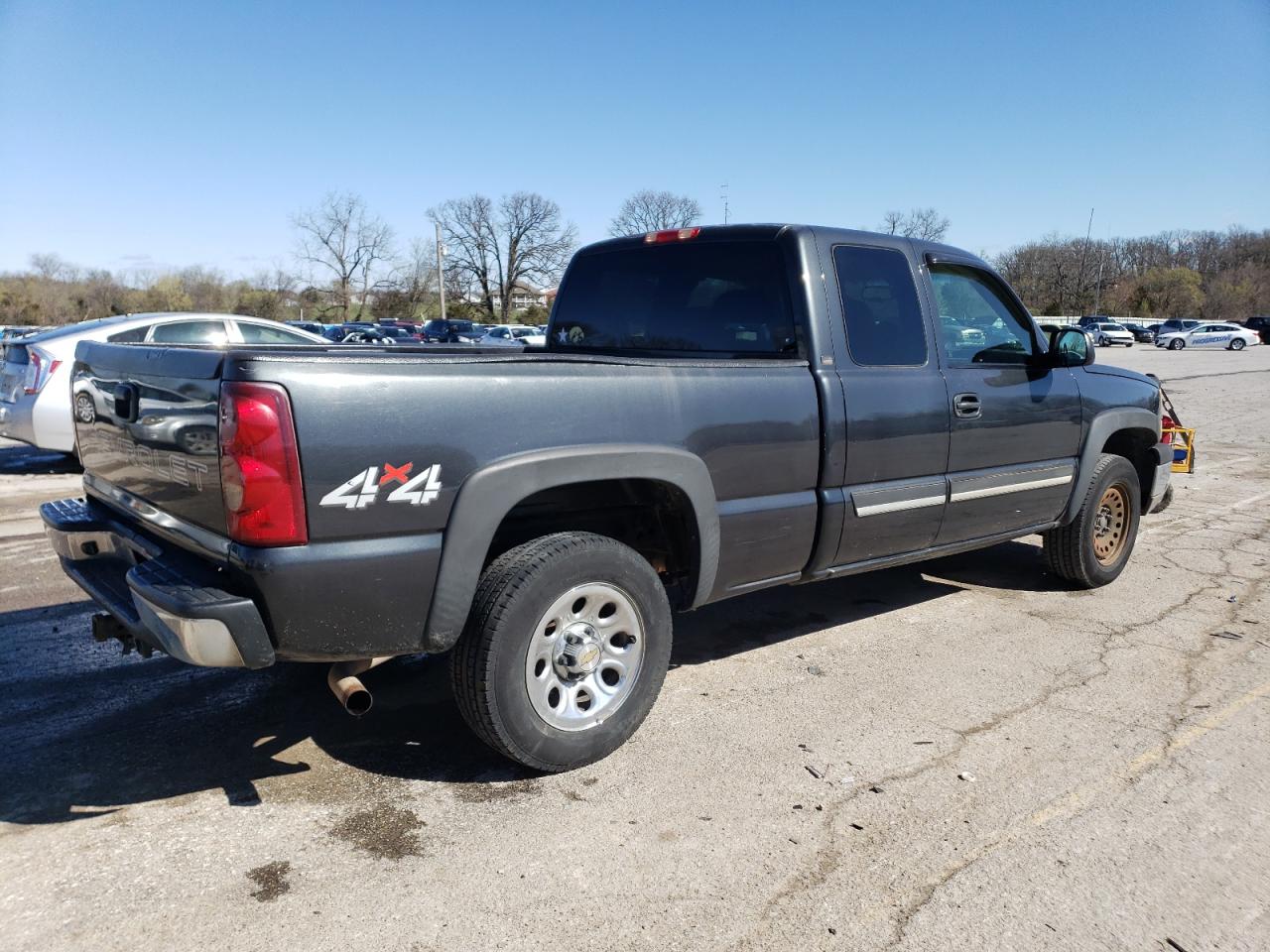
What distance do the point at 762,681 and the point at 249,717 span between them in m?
2.19

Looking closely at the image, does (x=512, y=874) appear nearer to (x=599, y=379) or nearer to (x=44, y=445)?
(x=599, y=379)

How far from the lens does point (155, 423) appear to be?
9.87 ft

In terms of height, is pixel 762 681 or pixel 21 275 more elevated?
pixel 21 275

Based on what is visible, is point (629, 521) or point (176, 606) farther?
point (629, 521)

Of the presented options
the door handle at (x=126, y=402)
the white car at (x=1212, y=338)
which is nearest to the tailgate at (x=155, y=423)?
the door handle at (x=126, y=402)

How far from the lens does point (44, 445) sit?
8.82m

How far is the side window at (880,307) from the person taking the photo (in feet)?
13.5

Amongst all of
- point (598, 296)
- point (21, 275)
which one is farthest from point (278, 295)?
point (598, 296)

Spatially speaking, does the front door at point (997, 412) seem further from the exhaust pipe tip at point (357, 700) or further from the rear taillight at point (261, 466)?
the rear taillight at point (261, 466)

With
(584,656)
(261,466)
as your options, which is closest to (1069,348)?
(584,656)

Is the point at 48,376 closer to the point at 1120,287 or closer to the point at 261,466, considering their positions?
the point at 261,466

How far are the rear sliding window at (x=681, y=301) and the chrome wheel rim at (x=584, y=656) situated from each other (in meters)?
1.43

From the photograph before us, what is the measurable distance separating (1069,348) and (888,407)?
1584 mm

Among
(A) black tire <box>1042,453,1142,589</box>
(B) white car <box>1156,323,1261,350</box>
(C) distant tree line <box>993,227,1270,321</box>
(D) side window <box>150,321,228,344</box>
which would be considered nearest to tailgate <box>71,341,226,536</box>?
(A) black tire <box>1042,453,1142,589</box>
